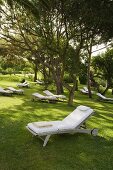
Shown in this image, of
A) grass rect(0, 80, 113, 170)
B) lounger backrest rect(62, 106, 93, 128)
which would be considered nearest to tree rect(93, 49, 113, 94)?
grass rect(0, 80, 113, 170)

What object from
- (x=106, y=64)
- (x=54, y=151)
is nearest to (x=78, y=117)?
(x=54, y=151)

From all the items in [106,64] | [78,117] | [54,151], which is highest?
[106,64]

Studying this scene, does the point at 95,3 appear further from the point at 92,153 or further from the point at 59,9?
the point at 92,153

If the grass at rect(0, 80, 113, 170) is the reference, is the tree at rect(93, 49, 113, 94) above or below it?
above

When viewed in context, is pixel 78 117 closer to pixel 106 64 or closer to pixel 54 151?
pixel 54 151

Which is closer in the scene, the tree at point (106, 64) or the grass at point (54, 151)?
the grass at point (54, 151)

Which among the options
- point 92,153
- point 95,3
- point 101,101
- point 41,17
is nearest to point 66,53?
point 41,17

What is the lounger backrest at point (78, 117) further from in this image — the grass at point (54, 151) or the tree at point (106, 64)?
the tree at point (106, 64)

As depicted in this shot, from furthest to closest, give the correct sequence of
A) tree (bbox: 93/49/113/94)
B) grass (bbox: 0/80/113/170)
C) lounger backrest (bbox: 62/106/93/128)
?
1. tree (bbox: 93/49/113/94)
2. lounger backrest (bbox: 62/106/93/128)
3. grass (bbox: 0/80/113/170)

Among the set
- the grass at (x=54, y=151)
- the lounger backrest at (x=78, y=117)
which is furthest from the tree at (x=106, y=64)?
the lounger backrest at (x=78, y=117)

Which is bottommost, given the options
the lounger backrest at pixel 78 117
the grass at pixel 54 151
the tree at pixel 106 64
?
the grass at pixel 54 151

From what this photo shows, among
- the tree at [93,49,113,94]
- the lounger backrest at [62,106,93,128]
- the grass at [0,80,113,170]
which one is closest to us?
the grass at [0,80,113,170]

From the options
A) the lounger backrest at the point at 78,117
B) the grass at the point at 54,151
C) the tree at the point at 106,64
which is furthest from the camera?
the tree at the point at 106,64

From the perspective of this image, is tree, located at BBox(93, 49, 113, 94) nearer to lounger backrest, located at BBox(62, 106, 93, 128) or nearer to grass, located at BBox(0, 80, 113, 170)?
grass, located at BBox(0, 80, 113, 170)
